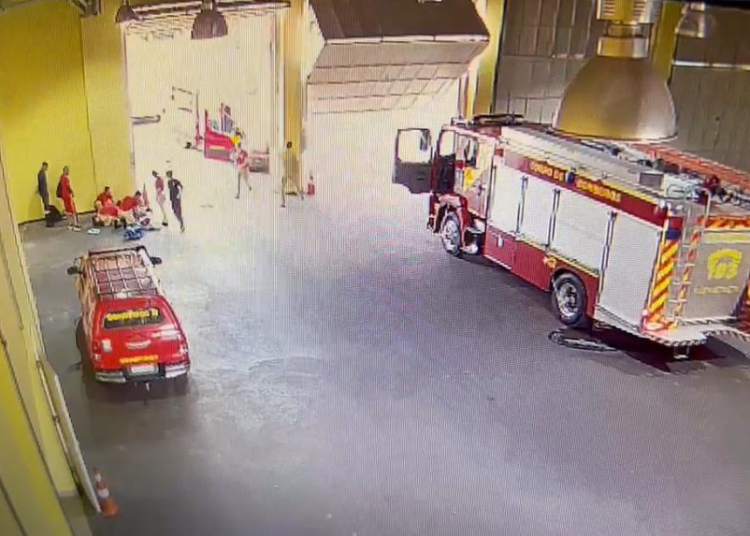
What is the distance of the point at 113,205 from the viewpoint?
528 inches

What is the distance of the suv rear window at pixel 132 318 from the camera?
821 centimetres

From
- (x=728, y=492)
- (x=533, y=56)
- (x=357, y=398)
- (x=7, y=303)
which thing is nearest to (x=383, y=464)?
(x=357, y=398)

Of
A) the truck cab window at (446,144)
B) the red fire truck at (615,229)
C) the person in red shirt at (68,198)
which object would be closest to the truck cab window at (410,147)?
the truck cab window at (446,144)

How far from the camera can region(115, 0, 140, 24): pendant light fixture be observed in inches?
492

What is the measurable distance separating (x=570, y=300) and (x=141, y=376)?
5.49 m

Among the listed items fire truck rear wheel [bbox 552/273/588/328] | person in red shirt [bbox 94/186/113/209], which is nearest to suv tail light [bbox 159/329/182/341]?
fire truck rear wheel [bbox 552/273/588/328]

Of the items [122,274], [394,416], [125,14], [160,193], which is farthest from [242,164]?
[394,416]

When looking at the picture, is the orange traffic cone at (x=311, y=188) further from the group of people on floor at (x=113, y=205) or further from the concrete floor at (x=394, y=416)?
the concrete floor at (x=394, y=416)

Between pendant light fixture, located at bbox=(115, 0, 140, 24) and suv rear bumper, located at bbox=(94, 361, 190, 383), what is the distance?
6653mm

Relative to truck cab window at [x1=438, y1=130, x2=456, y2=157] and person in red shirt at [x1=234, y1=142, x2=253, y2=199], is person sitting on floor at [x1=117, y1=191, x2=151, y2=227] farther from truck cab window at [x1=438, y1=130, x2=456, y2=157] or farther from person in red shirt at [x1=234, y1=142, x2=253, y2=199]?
truck cab window at [x1=438, y1=130, x2=456, y2=157]

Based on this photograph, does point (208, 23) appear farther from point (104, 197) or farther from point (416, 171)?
point (416, 171)

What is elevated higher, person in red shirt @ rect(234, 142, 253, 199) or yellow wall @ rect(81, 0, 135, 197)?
yellow wall @ rect(81, 0, 135, 197)

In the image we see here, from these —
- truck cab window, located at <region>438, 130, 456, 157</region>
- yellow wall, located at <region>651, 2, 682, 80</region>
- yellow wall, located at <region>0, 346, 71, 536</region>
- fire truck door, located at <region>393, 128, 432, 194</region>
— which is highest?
yellow wall, located at <region>651, 2, 682, 80</region>

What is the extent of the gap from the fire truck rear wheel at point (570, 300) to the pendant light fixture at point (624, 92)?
24.3 ft
